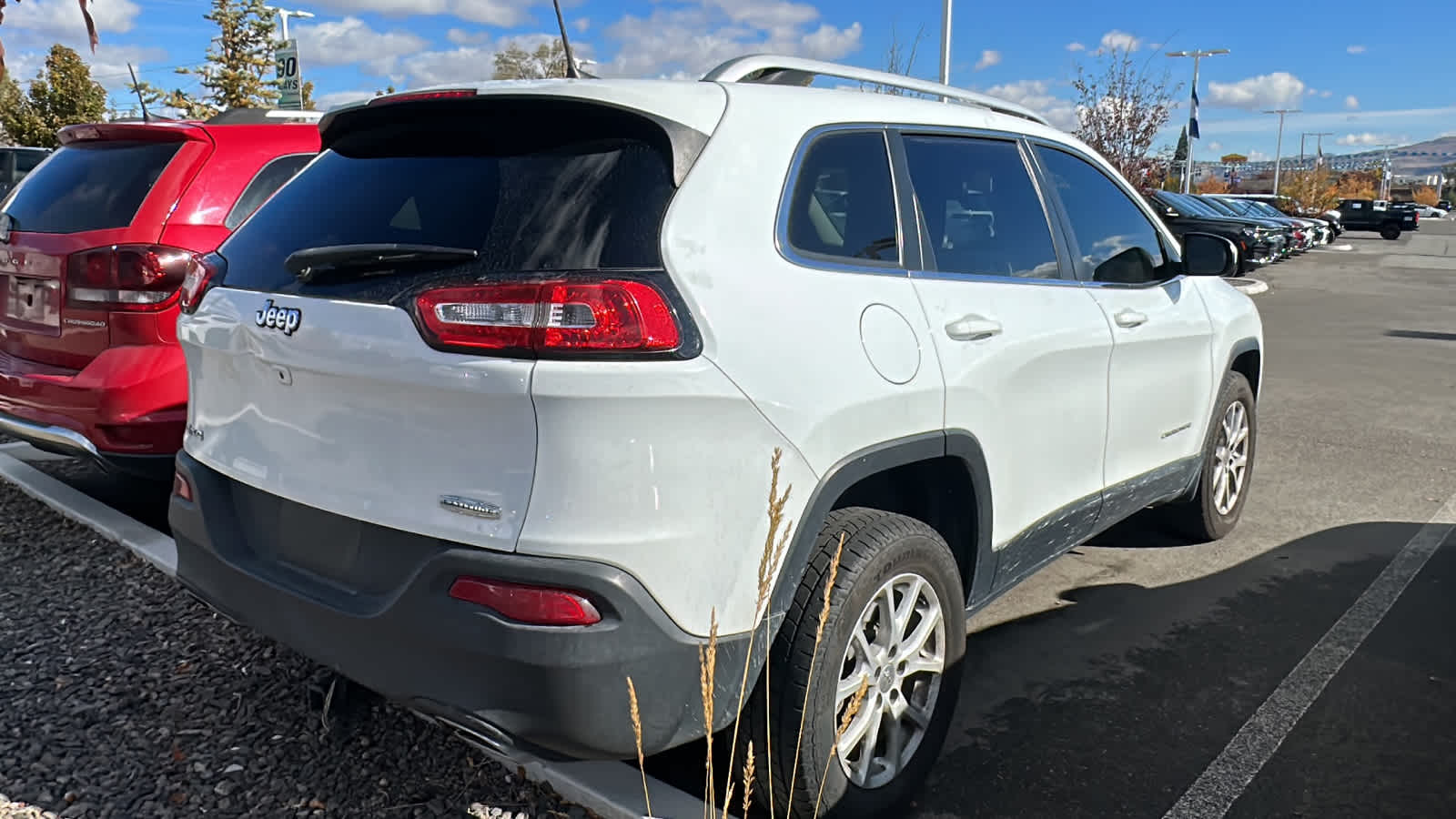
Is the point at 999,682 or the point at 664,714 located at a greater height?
the point at 664,714

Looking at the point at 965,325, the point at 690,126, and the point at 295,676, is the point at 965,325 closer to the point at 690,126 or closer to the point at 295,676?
the point at 690,126

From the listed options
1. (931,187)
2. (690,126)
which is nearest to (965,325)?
(931,187)

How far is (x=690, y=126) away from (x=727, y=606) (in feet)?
3.37

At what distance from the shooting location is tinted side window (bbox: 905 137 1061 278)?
3.11 m

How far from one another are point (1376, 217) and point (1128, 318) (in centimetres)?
5171

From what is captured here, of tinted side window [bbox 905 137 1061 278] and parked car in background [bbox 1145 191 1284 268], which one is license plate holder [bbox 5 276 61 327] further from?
parked car in background [bbox 1145 191 1284 268]

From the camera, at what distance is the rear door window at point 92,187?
4.47 meters

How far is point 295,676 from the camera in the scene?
3525 mm

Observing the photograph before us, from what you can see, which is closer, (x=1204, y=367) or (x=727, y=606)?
(x=727, y=606)

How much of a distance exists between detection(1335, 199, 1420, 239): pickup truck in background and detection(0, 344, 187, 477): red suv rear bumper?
2020 inches

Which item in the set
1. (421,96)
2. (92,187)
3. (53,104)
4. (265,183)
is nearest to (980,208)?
(421,96)

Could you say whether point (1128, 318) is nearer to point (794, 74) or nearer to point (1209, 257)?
point (1209, 257)

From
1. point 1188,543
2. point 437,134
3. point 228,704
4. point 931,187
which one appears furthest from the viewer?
point 1188,543

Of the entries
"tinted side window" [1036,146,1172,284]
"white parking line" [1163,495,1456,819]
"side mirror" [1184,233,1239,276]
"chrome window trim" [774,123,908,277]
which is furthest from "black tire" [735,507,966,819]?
"side mirror" [1184,233,1239,276]
